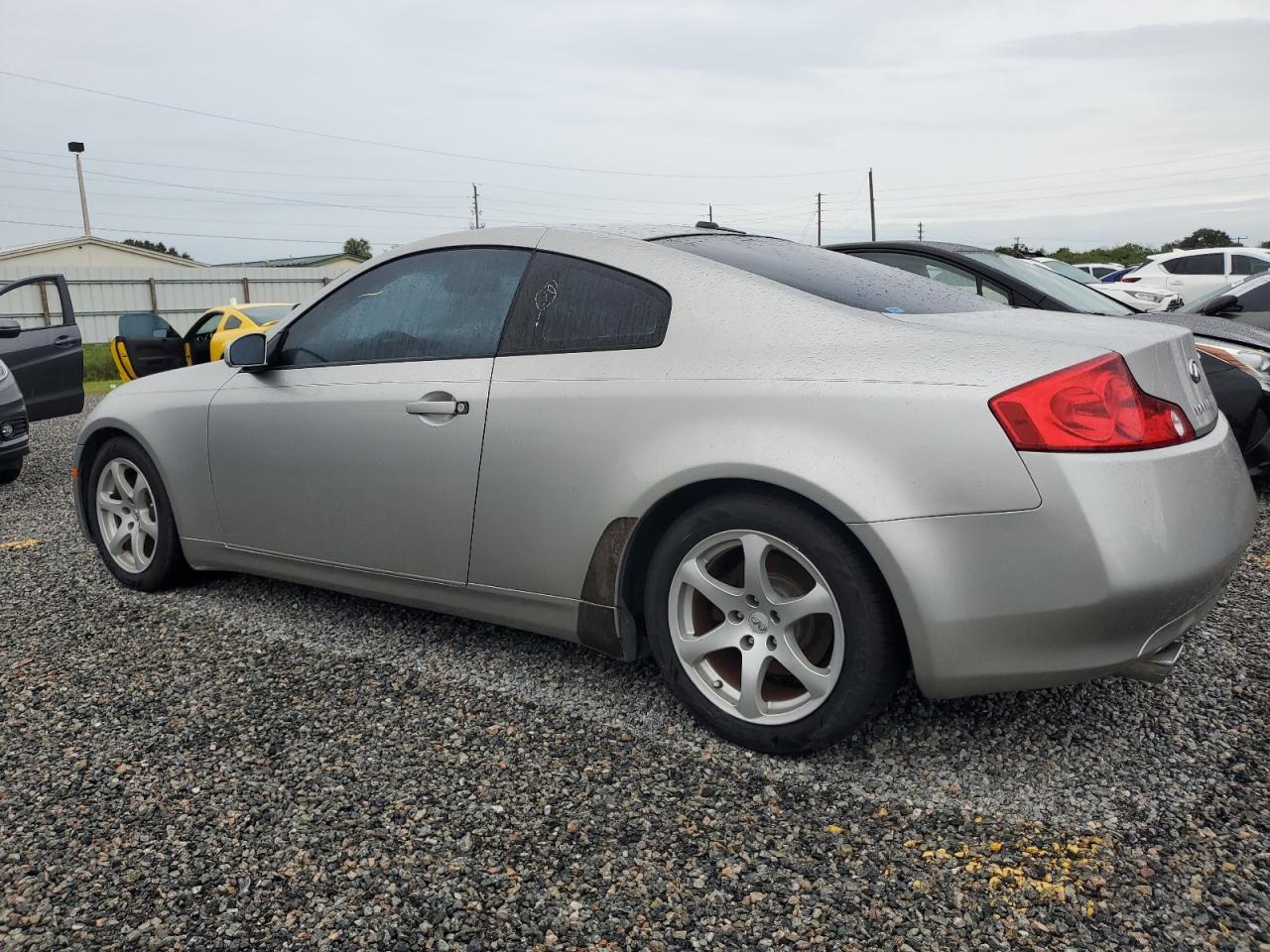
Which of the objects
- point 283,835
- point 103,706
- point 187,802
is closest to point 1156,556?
point 283,835

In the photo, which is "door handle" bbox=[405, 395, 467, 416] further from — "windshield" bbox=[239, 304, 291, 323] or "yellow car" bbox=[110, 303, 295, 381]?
"windshield" bbox=[239, 304, 291, 323]

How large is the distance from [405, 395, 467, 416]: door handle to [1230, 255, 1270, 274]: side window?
18.9m

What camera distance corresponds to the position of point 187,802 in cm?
258

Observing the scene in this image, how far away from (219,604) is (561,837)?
2451 mm

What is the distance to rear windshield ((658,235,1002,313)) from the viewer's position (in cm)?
290

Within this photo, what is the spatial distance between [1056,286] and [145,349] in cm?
804

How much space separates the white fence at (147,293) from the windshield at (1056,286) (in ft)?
79.3

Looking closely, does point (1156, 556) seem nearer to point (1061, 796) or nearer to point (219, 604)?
point (1061, 796)

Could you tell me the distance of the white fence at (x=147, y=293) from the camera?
25.6 m

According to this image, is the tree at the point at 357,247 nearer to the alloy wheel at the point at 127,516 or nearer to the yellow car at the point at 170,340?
the yellow car at the point at 170,340

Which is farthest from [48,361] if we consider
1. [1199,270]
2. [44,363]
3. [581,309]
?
[1199,270]

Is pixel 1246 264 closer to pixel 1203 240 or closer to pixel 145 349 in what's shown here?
pixel 145 349

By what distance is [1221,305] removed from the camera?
679cm

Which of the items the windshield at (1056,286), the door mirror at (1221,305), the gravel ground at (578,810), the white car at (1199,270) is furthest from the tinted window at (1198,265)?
the gravel ground at (578,810)
